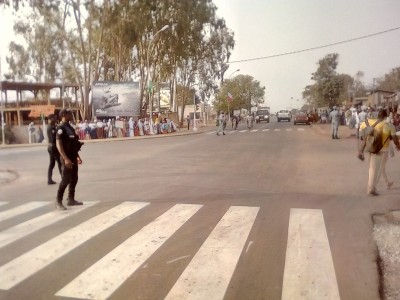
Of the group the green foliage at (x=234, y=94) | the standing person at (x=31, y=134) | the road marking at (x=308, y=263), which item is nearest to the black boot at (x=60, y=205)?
the road marking at (x=308, y=263)

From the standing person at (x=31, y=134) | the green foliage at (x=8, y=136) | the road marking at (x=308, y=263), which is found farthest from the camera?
the green foliage at (x=8, y=136)

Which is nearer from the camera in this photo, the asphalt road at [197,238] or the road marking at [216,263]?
the road marking at [216,263]

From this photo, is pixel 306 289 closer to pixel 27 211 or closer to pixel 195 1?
pixel 27 211

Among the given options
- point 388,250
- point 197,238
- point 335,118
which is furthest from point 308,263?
point 335,118

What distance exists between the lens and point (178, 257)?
14.5ft

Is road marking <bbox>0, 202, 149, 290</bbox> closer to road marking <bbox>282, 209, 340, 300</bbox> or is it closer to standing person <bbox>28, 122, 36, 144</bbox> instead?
road marking <bbox>282, 209, 340, 300</bbox>

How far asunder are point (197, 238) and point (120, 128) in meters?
26.9

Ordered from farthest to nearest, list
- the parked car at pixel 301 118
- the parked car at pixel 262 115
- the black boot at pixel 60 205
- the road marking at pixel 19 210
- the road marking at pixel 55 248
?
the parked car at pixel 262 115, the parked car at pixel 301 118, the black boot at pixel 60 205, the road marking at pixel 19 210, the road marking at pixel 55 248

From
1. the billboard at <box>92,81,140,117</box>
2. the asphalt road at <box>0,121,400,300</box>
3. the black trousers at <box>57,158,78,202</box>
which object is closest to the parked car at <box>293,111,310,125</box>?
the billboard at <box>92,81,140,117</box>

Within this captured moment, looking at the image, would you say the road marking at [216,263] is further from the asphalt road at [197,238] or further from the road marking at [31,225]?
the road marking at [31,225]

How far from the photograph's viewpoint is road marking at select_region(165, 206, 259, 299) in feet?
11.8

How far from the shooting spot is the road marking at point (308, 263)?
353 centimetres

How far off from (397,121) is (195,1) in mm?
22227

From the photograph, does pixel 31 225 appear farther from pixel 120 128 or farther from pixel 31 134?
pixel 120 128
